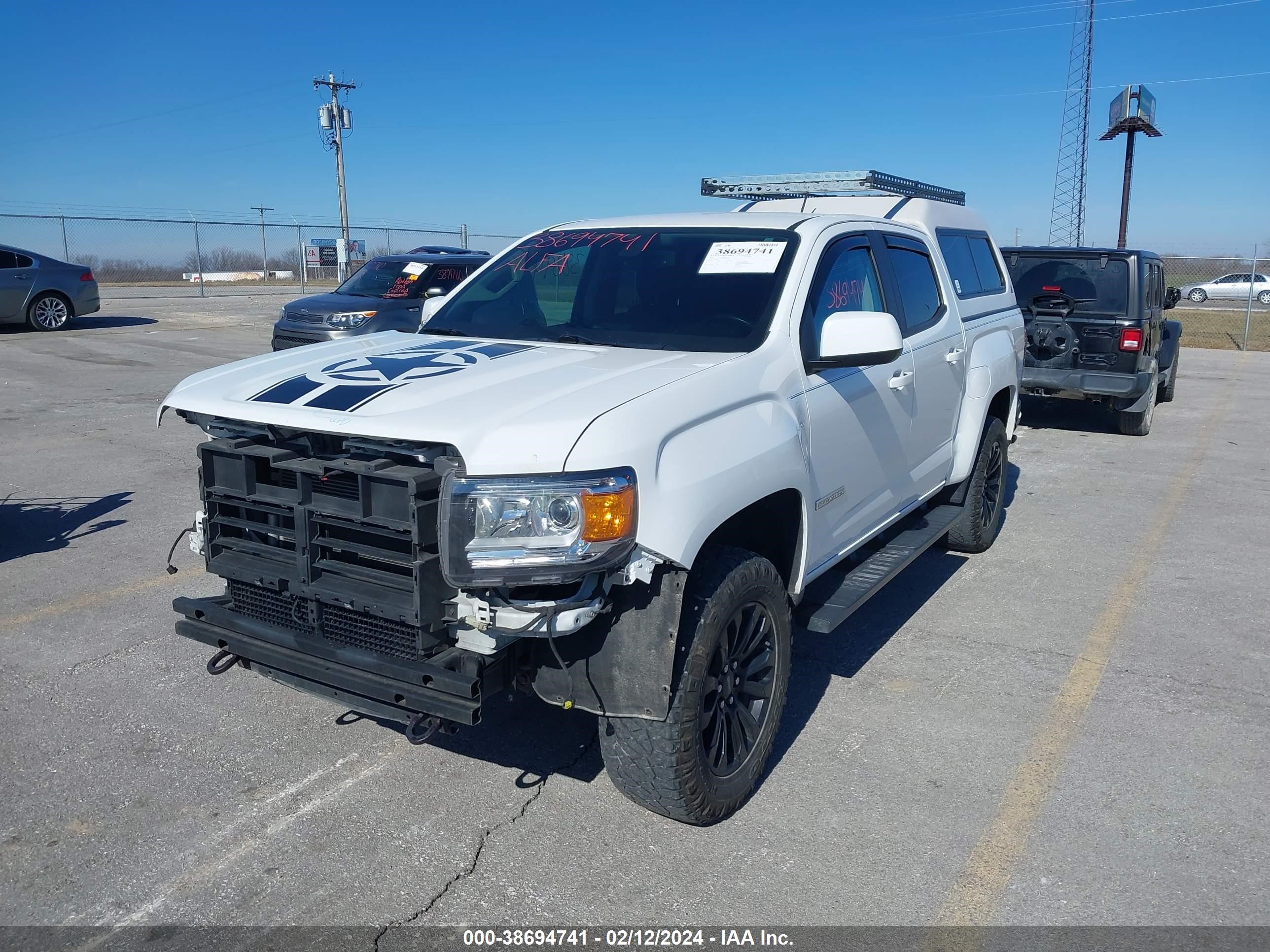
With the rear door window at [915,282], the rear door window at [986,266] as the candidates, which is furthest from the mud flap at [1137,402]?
the rear door window at [915,282]

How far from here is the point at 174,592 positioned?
550 centimetres

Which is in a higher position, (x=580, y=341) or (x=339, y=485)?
(x=580, y=341)

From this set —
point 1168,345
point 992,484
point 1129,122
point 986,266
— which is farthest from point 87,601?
point 1129,122

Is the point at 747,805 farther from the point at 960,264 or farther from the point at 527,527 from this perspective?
the point at 960,264

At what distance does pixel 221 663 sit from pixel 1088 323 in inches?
370

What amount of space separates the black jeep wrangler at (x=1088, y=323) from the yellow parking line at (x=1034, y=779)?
449 cm

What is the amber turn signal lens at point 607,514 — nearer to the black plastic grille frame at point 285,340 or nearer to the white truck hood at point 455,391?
the white truck hood at point 455,391

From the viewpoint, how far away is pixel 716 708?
337cm

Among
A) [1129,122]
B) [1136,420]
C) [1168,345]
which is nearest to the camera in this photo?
[1136,420]

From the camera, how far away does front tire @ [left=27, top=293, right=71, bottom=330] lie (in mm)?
18734

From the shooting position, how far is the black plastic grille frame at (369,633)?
308 cm

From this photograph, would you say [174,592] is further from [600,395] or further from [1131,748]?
[1131,748]

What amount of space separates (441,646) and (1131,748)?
2751 mm

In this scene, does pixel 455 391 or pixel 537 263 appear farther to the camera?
pixel 537 263
